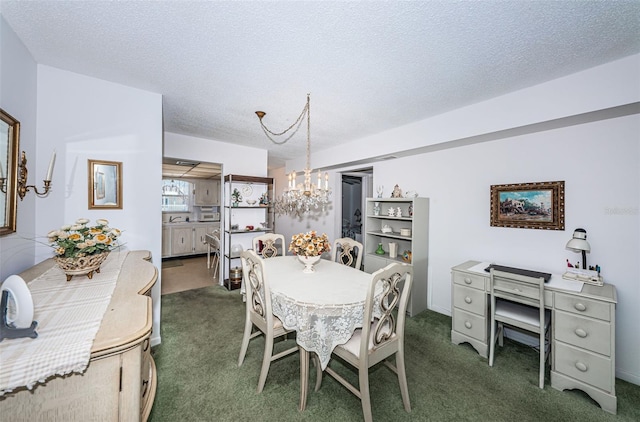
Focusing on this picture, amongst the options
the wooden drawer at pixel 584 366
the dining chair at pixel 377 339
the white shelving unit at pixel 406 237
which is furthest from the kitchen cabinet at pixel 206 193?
the wooden drawer at pixel 584 366

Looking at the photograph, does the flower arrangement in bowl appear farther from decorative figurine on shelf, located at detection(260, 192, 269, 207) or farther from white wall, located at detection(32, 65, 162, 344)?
decorative figurine on shelf, located at detection(260, 192, 269, 207)

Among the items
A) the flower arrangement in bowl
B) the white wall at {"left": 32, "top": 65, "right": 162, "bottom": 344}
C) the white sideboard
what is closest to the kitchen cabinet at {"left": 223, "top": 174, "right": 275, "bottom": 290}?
the white wall at {"left": 32, "top": 65, "right": 162, "bottom": 344}

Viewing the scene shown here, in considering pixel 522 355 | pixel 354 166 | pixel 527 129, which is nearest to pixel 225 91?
pixel 354 166

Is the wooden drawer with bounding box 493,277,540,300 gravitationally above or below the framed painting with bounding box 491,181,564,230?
below

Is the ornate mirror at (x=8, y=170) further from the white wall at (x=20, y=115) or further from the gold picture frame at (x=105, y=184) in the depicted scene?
the gold picture frame at (x=105, y=184)

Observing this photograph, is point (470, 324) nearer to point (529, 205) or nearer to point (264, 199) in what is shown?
point (529, 205)

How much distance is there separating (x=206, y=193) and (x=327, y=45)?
6230 mm

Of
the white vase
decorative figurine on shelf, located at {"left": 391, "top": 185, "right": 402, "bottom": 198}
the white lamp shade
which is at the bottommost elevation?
the white vase

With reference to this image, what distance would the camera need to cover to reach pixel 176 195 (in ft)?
22.0

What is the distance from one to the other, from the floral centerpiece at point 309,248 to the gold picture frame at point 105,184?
173 cm

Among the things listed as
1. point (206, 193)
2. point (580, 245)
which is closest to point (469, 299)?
point (580, 245)

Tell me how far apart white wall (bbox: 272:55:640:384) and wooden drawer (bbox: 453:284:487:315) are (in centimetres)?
65

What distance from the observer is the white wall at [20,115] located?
152 cm

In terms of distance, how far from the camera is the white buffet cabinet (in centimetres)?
619
